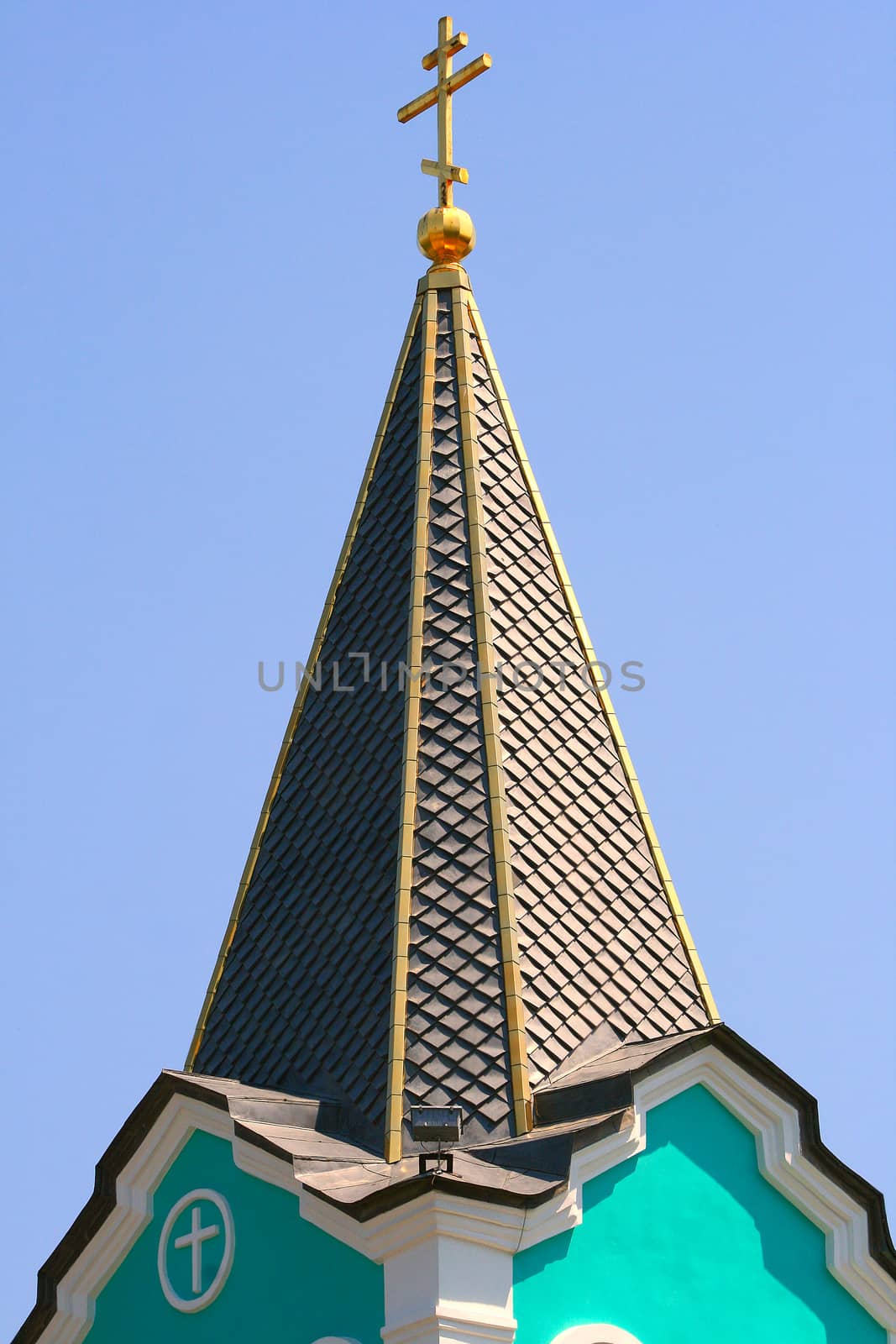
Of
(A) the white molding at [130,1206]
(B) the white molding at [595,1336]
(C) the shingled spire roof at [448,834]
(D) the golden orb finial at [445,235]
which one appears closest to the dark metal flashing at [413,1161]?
(A) the white molding at [130,1206]

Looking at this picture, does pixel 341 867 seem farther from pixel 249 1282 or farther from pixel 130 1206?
pixel 249 1282

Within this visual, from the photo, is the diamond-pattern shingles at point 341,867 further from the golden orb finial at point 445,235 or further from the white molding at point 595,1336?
the white molding at point 595,1336

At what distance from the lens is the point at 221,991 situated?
15.0 metres

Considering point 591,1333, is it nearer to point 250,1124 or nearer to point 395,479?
point 250,1124

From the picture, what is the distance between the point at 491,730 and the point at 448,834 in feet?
2.38

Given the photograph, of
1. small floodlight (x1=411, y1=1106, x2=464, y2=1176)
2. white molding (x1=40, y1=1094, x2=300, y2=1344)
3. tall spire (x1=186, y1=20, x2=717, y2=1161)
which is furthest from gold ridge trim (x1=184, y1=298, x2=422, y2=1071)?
small floodlight (x1=411, y1=1106, x2=464, y2=1176)

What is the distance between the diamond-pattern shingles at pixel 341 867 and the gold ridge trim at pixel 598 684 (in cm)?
52

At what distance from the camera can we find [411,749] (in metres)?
14.3

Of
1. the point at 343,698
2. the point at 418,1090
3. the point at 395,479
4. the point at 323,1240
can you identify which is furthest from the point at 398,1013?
the point at 395,479

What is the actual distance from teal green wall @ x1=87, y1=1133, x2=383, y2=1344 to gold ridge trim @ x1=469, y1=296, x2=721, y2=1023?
2811mm

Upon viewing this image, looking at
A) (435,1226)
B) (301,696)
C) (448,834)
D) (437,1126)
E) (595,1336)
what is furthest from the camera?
(301,696)

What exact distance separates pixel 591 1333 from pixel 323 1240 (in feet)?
4.67

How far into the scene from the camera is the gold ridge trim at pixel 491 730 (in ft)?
43.1

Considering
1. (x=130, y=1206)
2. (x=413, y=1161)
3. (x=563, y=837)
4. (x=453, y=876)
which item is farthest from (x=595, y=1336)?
(x=563, y=837)
